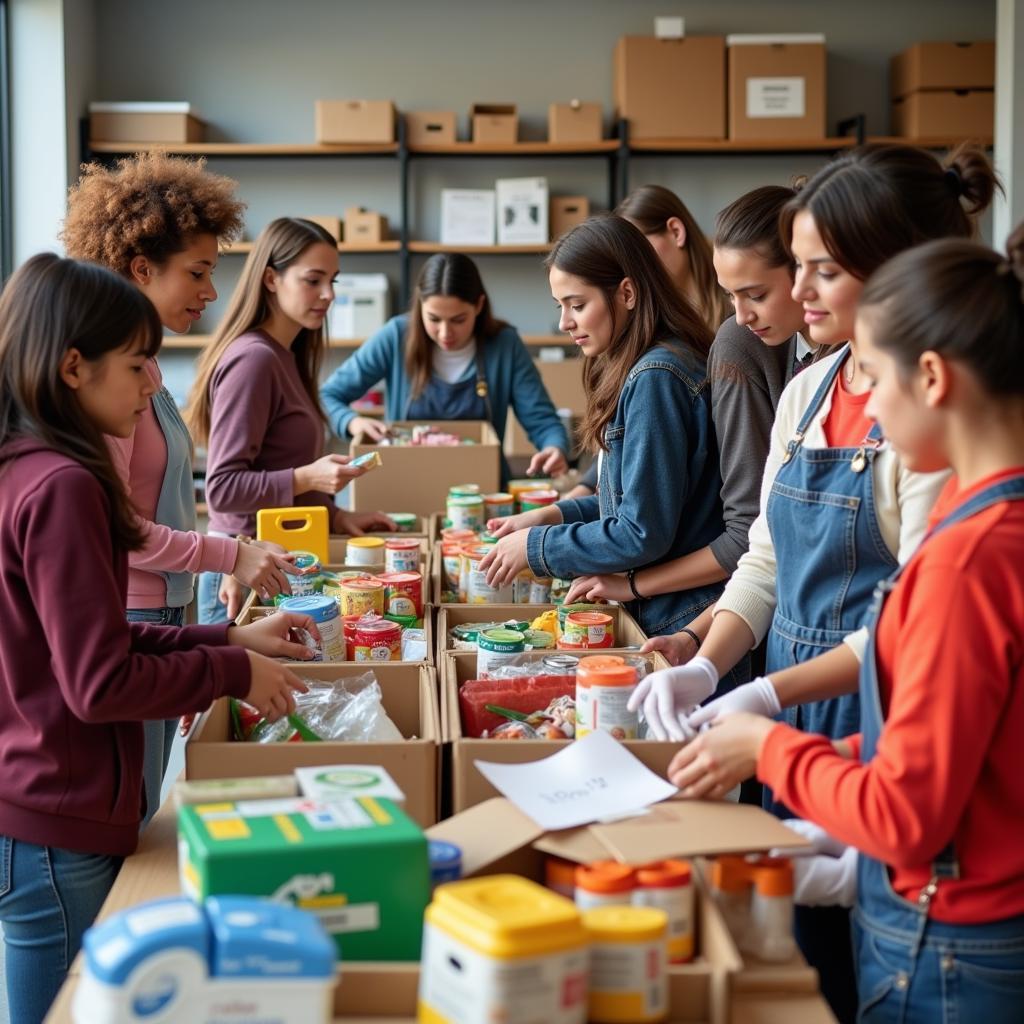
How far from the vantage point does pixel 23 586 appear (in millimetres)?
1495

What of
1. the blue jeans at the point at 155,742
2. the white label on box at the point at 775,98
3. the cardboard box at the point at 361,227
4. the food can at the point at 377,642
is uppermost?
the white label on box at the point at 775,98

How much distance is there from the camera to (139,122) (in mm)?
6266

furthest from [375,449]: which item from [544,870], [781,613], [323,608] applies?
[544,870]

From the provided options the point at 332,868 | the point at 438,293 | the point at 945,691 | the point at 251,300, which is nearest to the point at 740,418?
the point at 945,691

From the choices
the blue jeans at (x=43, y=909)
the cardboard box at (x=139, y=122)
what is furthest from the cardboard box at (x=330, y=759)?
the cardboard box at (x=139, y=122)

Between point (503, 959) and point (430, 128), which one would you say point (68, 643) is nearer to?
point (503, 959)

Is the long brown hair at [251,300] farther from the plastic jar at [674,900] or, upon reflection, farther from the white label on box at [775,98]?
the white label on box at [775,98]

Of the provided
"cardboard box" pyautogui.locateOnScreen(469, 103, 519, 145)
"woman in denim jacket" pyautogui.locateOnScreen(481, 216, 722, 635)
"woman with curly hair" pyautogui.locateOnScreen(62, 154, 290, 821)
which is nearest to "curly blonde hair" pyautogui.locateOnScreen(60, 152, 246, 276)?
"woman with curly hair" pyautogui.locateOnScreen(62, 154, 290, 821)

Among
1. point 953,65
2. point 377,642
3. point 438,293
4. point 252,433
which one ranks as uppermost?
point 953,65

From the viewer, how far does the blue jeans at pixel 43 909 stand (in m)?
1.54

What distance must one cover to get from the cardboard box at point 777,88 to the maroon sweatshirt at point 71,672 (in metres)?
5.41

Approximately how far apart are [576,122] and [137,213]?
4323 mm

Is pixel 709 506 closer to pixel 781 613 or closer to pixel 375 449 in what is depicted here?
pixel 781 613

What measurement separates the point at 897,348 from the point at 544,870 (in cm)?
66
